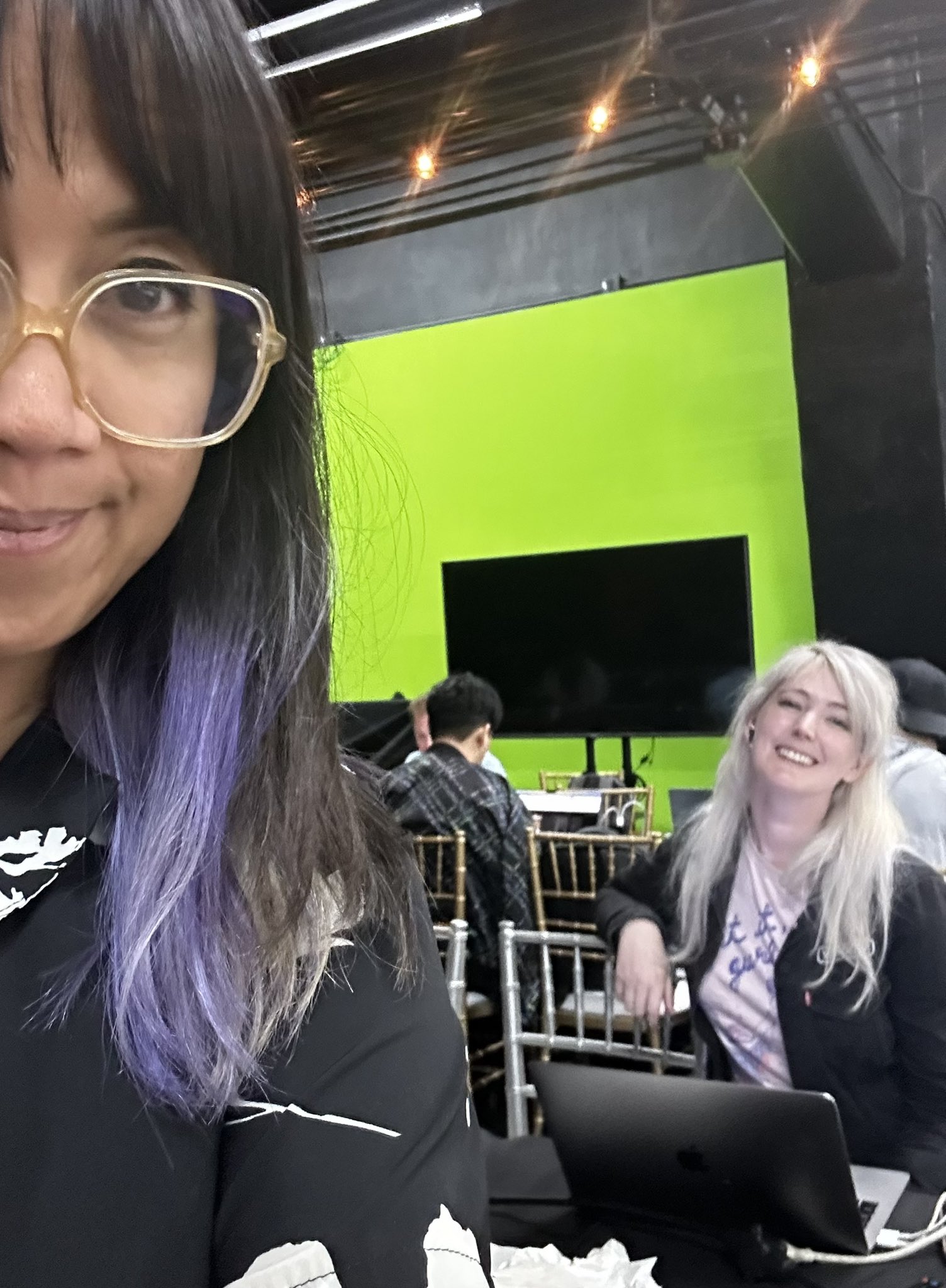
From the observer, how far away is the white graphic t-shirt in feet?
5.87

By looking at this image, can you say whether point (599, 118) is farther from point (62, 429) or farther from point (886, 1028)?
point (62, 429)

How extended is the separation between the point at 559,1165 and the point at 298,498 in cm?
100

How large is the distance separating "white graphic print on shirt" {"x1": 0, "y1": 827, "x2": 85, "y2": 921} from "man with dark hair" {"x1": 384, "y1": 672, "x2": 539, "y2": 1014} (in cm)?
267

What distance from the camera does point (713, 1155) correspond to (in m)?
1.14

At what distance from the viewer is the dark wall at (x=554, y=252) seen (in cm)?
575

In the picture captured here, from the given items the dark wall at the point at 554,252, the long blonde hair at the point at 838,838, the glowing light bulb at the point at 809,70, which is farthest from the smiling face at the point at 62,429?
the dark wall at the point at 554,252

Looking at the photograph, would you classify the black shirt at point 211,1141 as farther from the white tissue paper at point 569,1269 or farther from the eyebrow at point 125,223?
the white tissue paper at point 569,1269

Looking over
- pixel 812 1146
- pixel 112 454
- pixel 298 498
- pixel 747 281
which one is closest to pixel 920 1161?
pixel 812 1146

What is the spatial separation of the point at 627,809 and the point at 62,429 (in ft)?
13.0

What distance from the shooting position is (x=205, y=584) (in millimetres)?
641

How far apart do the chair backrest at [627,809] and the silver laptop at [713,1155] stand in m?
2.81

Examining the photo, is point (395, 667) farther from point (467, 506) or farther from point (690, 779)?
point (690, 779)

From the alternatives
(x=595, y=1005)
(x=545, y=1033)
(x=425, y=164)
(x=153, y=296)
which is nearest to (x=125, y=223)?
(x=153, y=296)

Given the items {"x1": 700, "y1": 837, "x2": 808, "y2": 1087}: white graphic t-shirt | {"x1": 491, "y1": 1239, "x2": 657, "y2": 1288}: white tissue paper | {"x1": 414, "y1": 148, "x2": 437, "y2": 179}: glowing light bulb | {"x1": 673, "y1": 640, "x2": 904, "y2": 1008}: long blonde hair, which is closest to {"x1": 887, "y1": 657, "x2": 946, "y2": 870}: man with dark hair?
{"x1": 673, "y1": 640, "x2": 904, "y2": 1008}: long blonde hair
